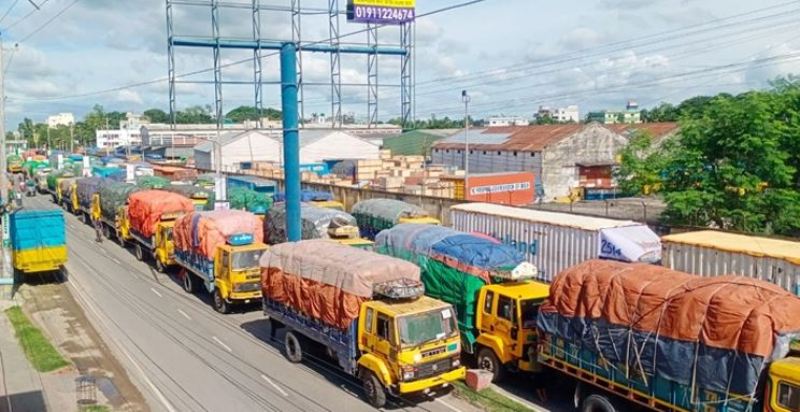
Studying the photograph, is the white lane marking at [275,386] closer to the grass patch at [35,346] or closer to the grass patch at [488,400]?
the grass patch at [488,400]

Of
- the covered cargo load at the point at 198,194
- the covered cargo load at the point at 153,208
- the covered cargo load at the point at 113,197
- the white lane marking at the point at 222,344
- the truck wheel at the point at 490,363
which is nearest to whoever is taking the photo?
the truck wheel at the point at 490,363

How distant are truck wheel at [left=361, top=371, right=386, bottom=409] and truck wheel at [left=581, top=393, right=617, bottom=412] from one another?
4192mm

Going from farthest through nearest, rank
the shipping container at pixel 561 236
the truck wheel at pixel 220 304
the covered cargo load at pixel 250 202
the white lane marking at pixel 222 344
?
the covered cargo load at pixel 250 202 → the truck wheel at pixel 220 304 → the shipping container at pixel 561 236 → the white lane marking at pixel 222 344

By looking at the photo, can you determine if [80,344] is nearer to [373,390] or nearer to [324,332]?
[324,332]

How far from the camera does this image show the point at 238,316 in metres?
22.7

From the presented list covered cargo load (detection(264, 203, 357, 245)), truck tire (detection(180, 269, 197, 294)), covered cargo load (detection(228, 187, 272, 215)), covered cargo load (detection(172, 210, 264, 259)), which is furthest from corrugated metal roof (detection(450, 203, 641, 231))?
covered cargo load (detection(228, 187, 272, 215))

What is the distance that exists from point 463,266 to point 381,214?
44.8 ft

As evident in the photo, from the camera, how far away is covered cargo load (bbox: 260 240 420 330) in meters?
15.2

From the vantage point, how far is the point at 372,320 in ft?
47.8

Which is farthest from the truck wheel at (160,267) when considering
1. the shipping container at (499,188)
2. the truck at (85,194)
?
the shipping container at (499,188)

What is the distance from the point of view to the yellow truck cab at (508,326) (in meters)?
15.1

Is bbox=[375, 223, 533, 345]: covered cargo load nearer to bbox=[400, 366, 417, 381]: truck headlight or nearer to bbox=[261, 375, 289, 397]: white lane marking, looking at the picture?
bbox=[400, 366, 417, 381]: truck headlight

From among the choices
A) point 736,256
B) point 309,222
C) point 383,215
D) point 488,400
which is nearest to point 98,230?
point 309,222

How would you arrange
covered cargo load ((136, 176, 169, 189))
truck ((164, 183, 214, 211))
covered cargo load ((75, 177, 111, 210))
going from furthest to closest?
1. covered cargo load ((75, 177, 111, 210))
2. covered cargo load ((136, 176, 169, 189))
3. truck ((164, 183, 214, 211))
